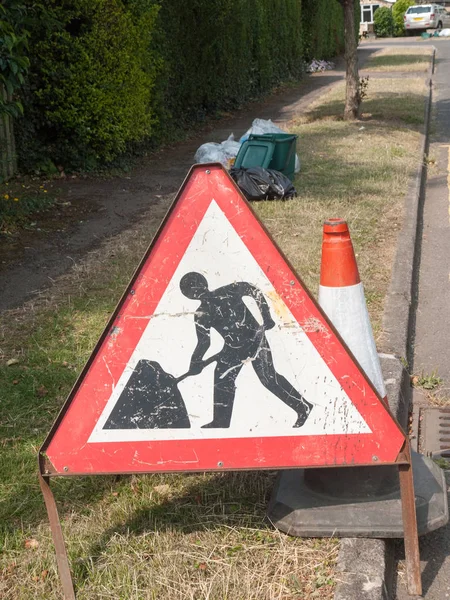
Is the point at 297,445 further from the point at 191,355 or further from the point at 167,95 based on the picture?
the point at 167,95

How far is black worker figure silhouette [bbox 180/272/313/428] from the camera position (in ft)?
9.11

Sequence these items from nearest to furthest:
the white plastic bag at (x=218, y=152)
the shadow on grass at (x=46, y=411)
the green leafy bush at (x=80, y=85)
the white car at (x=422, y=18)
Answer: the shadow on grass at (x=46, y=411)
the green leafy bush at (x=80, y=85)
the white plastic bag at (x=218, y=152)
the white car at (x=422, y=18)

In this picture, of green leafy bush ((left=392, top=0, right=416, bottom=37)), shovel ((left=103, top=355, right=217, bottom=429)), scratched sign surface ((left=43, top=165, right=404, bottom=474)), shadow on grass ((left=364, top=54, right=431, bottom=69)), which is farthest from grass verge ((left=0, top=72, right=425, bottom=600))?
green leafy bush ((left=392, top=0, right=416, bottom=37))

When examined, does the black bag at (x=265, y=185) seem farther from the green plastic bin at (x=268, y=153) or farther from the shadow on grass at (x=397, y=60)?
the shadow on grass at (x=397, y=60)

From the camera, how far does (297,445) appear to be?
2.78 m

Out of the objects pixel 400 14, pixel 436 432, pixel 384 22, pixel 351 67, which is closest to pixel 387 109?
pixel 351 67

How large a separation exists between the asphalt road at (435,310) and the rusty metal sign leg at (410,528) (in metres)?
0.09

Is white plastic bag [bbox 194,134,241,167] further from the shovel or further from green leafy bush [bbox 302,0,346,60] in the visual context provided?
green leafy bush [bbox 302,0,346,60]

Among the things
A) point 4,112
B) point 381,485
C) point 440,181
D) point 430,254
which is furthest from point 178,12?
point 381,485

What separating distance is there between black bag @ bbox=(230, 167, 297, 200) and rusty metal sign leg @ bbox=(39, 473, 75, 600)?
6.62m

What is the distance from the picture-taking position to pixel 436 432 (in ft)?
13.9

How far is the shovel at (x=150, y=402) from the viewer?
2797 millimetres

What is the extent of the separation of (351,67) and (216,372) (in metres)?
13.2

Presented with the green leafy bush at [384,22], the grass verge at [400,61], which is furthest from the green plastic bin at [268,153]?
the green leafy bush at [384,22]
